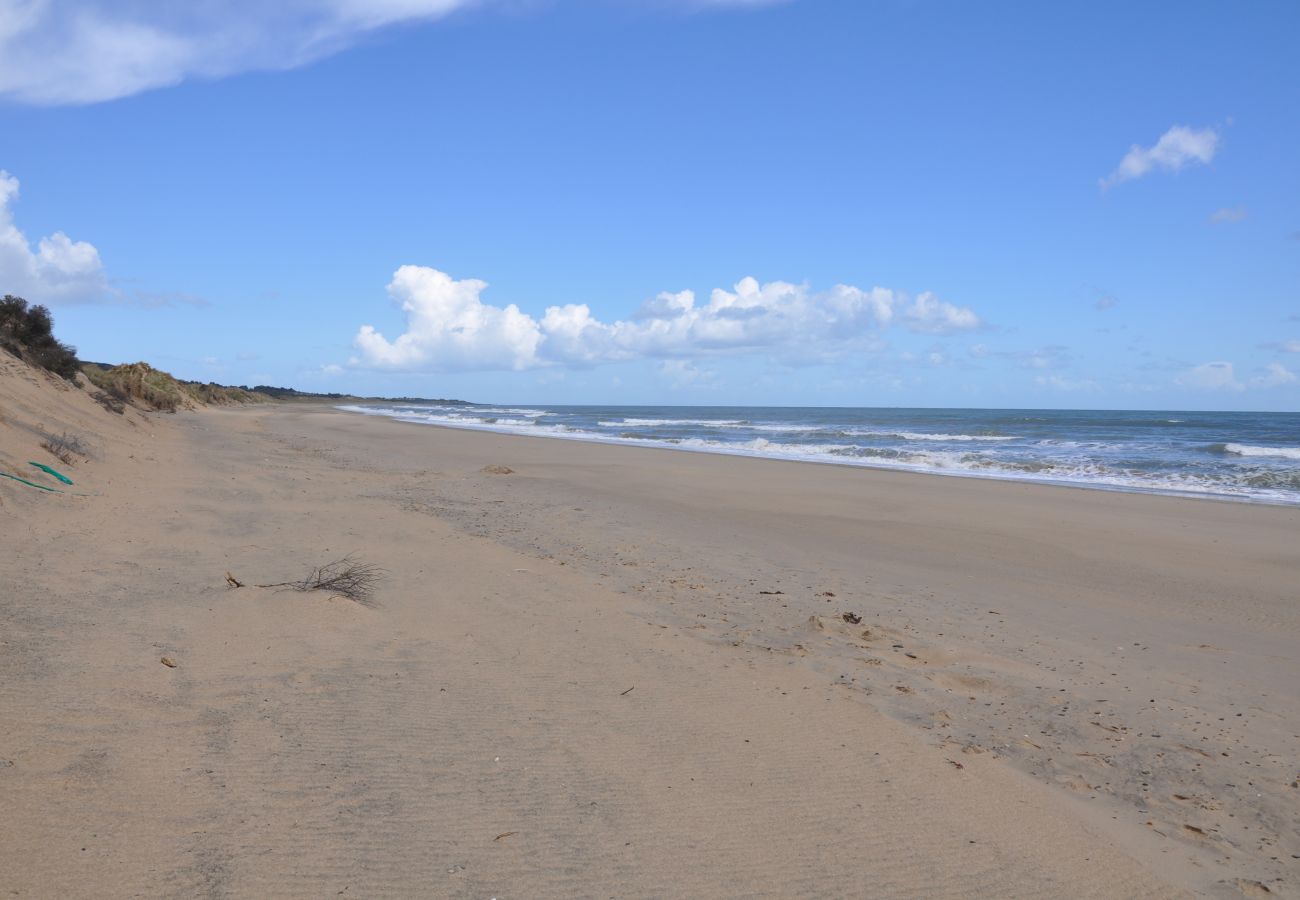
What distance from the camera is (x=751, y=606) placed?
6684mm

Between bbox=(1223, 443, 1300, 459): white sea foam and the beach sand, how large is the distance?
19579 mm

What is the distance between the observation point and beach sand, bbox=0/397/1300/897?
2.97 metres

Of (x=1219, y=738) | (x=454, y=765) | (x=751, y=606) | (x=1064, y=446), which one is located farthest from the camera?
(x=1064, y=446)

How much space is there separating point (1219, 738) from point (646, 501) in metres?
9.35

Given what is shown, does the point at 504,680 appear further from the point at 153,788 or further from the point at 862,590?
the point at 862,590

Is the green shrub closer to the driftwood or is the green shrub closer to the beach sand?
the beach sand

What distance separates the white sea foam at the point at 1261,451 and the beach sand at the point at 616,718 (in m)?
19.6

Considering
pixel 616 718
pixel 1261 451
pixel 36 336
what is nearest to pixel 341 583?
pixel 616 718

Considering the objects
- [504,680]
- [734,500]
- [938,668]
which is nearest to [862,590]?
[938,668]

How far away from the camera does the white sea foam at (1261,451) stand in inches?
977

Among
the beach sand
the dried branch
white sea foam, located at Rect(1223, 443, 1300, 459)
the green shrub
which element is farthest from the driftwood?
white sea foam, located at Rect(1223, 443, 1300, 459)

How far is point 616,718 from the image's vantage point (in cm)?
423

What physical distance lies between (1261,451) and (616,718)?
2912 cm

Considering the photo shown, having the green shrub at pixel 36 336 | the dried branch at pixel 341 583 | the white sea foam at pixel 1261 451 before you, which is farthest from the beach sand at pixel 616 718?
the white sea foam at pixel 1261 451
